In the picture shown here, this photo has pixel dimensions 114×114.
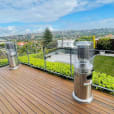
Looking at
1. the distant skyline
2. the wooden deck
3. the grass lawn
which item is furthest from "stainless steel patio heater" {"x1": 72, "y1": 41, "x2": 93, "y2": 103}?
the distant skyline

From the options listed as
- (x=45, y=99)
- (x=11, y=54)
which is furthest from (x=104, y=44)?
(x=45, y=99)

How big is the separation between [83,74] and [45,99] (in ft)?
3.14

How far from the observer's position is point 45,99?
178 cm

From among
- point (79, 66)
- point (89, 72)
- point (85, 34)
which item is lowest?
point (89, 72)

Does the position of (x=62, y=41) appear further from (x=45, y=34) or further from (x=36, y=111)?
(x=45, y=34)

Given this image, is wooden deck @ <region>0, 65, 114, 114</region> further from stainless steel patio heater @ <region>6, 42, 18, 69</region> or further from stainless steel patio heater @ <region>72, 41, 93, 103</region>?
stainless steel patio heater @ <region>6, 42, 18, 69</region>

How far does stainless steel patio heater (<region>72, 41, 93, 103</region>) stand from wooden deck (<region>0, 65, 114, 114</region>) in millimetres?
155

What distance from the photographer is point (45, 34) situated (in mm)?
21453

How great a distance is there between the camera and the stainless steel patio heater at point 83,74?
4.89 ft

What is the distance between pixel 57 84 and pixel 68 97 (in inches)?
22.7

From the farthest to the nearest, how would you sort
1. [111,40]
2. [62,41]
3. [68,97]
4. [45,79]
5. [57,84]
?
[62,41], [111,40], [45,79], [57,84], [68,97]

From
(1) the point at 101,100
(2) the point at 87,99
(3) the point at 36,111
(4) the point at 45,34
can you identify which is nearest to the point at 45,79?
(3) the point at 36,111

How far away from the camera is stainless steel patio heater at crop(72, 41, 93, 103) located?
4.89ft

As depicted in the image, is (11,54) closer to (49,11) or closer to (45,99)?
(45,99)
